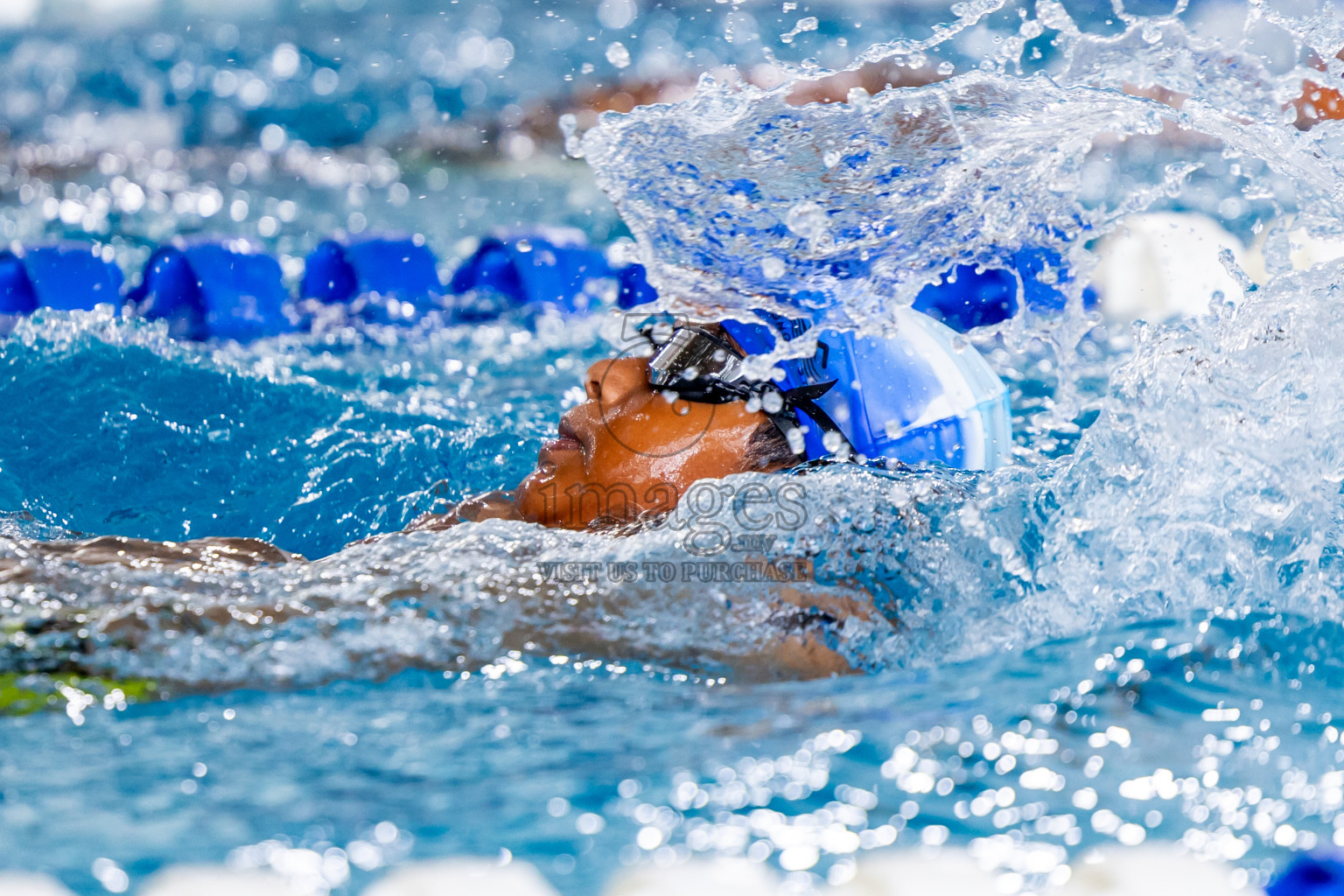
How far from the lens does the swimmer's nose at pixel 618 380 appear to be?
2049mm

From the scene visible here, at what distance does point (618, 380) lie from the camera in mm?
2057

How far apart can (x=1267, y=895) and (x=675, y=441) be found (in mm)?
1160

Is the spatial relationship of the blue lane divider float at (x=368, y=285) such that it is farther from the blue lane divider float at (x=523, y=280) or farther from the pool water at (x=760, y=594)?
the pool water at (x=760, y=594)

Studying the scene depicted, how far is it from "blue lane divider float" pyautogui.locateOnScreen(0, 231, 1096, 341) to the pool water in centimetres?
82

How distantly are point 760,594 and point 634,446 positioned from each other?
439 millimetres

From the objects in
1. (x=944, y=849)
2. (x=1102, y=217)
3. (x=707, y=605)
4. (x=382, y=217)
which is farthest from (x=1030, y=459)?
(x=382, y=217)

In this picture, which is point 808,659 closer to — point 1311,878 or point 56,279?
point 1311,878

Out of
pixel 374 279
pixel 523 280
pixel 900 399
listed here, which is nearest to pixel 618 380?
pixel 900 399

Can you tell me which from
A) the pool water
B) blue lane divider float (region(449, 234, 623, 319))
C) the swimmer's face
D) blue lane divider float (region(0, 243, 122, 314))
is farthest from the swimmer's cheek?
blue lane divider float (region(0, 243, 122, 314))

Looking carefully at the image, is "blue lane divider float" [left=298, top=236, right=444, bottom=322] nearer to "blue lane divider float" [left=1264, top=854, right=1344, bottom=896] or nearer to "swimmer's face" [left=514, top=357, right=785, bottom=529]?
"swimmer's face" [left=514, top=357, right=785, bottom=529]

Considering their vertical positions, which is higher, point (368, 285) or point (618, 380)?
point (618, 380)

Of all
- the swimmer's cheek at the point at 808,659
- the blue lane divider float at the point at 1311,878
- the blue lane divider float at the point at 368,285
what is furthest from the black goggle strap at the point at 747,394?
the blue lane divider float at the point at 368,285

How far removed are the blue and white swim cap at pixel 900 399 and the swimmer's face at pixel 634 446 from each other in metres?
0.12

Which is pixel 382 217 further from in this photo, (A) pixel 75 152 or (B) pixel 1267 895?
(B) pixel 1267 895
